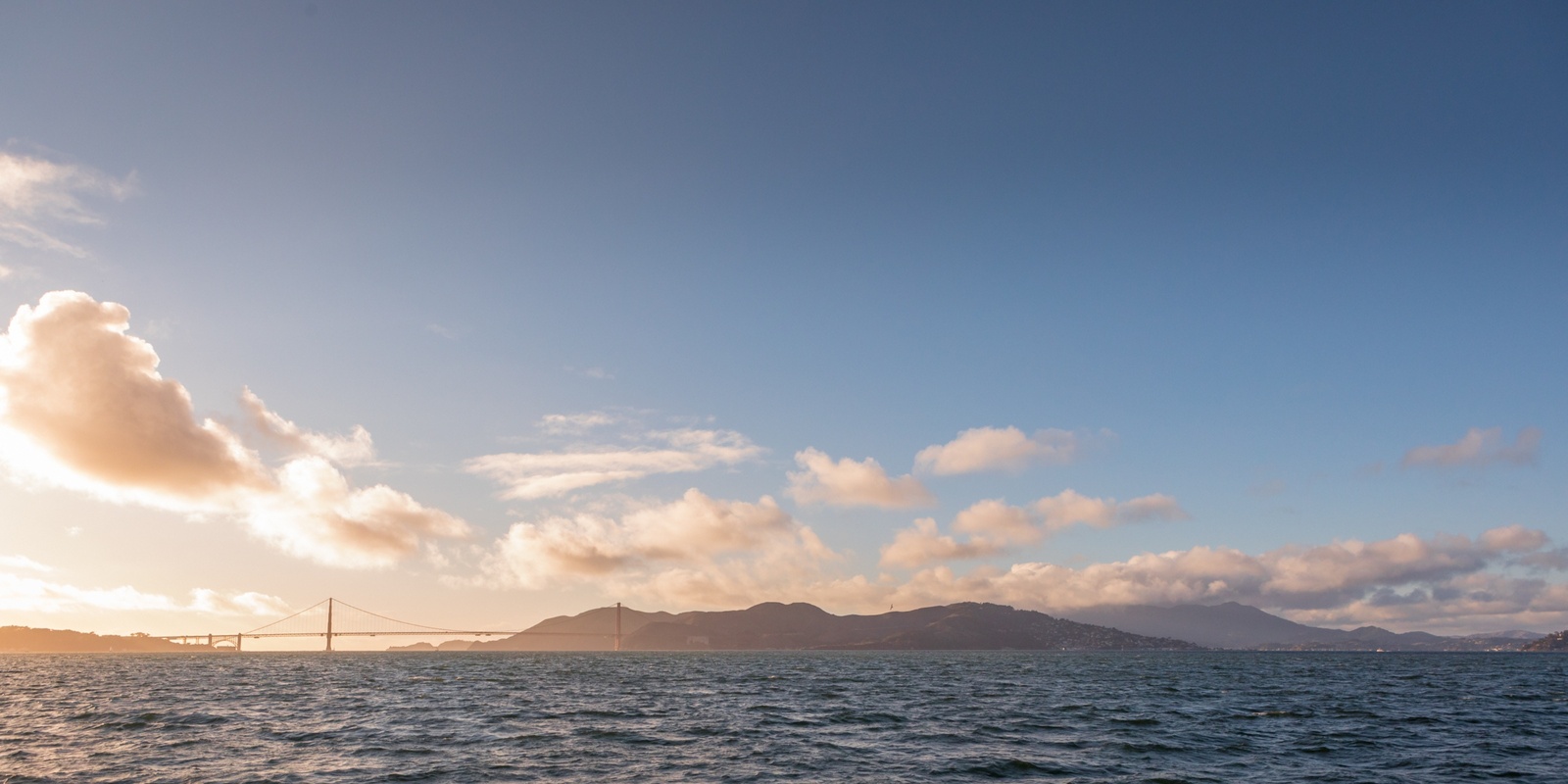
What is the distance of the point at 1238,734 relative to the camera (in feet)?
158

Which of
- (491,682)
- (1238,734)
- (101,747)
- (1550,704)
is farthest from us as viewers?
(491,682)

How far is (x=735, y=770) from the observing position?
3528 cm

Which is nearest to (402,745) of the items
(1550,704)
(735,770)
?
(735,770)

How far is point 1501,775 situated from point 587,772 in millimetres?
34818

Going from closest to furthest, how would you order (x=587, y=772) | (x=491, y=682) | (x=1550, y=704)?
(x=587, y=772)
(x=1550, y=704)
(x=491, y=682)

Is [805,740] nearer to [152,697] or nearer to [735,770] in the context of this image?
[735,770]

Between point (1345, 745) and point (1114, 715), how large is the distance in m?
15.8

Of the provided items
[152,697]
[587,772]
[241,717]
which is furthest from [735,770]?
[152,697]

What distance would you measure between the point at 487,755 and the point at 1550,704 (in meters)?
77.3

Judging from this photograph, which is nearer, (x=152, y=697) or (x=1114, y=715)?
(x=1114, y=715)

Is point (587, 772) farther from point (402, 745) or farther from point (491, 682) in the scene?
point (491, 682)

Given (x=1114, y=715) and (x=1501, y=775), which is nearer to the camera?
(x=1501, y=775)

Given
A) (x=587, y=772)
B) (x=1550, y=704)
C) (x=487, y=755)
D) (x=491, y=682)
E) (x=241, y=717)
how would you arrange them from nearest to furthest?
(x=587, y=772), (x=487, y=755), (x=241, y=717), (x=1550, y=704), (x=491, y=682)

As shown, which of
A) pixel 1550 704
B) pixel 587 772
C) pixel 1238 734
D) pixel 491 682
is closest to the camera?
pixel 587 772
